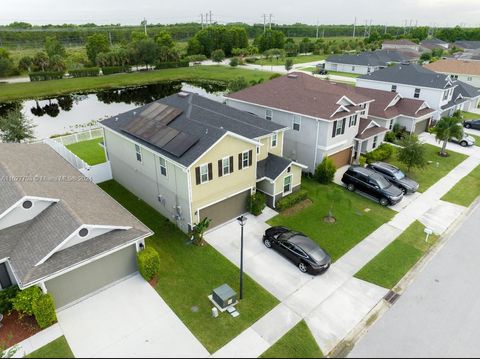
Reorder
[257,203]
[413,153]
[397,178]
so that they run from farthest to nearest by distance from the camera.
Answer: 1. [413,153]
2. [397,178]
3. [257,203]

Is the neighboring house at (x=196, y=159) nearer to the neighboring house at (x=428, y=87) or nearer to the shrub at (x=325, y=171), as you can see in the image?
the shrub at (x=325, y=171)

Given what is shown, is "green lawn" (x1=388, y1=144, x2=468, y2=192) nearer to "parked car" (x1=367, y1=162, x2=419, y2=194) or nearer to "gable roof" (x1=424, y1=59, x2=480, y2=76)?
"parked car" (x1=367, y1=162, x2=419, y2=194)

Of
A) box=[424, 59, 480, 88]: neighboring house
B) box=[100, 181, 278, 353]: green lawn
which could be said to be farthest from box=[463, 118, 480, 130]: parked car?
box=[100, 181, 278, 353]: green lawn

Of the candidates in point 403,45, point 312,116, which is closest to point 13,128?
point 312,116

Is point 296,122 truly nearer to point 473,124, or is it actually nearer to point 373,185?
point 373,185

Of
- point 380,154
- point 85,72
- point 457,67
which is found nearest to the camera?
point 380,154

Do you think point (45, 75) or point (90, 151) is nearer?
point (90, 151)
